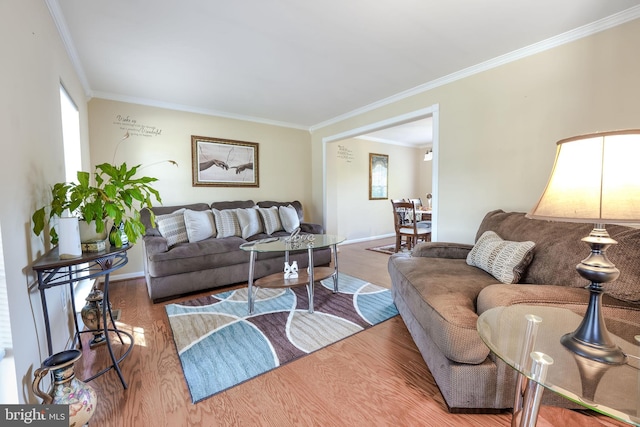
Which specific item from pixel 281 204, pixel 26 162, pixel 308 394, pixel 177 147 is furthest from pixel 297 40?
pixel 281 204

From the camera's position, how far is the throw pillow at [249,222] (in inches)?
139

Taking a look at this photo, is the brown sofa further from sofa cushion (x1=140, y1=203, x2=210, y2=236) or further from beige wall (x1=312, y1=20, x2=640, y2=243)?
sofa cushion (x1=140, y1=203, x2=210, y2=236)

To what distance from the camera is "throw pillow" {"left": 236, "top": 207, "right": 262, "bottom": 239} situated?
11.6 feet

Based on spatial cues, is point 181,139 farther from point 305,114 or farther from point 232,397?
point 232,397

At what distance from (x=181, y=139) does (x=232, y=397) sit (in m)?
3.41

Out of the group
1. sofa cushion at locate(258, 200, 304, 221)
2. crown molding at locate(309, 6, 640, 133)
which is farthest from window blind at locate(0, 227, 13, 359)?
crown molding at locate(309, 6, 640, 133)

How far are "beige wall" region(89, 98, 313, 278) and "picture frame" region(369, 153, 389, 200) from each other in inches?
74.0

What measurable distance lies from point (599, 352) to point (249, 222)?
3333mm

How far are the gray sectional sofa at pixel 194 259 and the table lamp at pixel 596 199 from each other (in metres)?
2.77

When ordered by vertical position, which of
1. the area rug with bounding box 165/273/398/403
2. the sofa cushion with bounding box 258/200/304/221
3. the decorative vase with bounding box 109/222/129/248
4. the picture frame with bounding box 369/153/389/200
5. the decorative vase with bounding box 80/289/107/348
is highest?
the picture frame with bounding box 369/153/389/200

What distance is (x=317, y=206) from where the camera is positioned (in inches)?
198

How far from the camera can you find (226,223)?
3.44 meters

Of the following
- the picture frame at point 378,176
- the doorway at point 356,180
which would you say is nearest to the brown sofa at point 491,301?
the doorway at point 356,180

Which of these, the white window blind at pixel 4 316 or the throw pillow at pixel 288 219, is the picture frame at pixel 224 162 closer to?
the throw pillow at pixel 288 219
